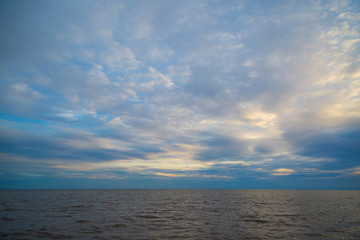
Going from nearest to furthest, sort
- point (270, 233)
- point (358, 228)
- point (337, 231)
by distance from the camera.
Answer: point (270, 233) < point (337, 231) < point (358, 228)

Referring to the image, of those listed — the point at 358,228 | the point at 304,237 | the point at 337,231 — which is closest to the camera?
the point at 304,237

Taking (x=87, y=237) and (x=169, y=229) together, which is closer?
(x=87, y=237)

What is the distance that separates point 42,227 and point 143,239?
38.0 ft

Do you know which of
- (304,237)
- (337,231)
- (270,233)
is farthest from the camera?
(337,231)

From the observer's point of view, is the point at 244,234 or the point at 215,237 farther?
the point at 244,234

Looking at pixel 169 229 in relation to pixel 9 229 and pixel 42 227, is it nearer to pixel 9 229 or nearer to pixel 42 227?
pixel 42 227

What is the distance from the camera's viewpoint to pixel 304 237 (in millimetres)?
17391

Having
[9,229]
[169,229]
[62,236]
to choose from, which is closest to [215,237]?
[169,229]

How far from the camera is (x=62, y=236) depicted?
652 inches

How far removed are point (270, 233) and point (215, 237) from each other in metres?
5.92

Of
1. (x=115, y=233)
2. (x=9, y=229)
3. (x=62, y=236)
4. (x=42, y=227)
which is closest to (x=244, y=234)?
(x=115, y=233)

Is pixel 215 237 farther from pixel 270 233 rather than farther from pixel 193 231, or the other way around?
pixel 270 233

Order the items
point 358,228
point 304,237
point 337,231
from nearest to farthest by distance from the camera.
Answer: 1. point 304,237
2. point 337,231
3. point 358,228

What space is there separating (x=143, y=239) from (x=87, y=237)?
15.8 feet
